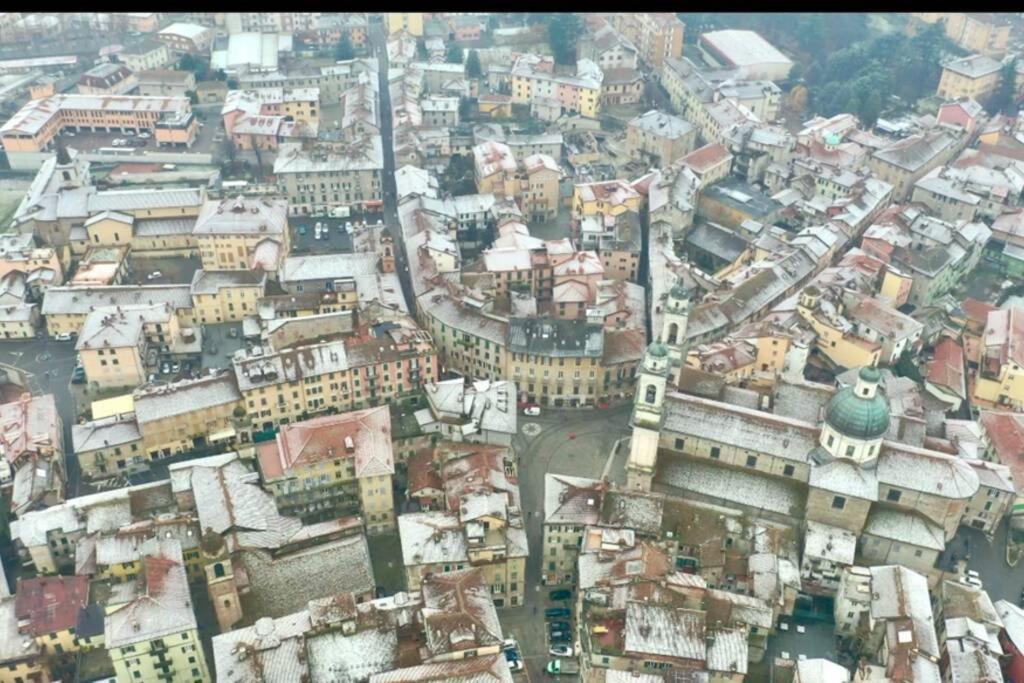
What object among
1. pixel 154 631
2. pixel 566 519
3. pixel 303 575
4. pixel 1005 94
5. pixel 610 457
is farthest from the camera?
pixel 1005 94

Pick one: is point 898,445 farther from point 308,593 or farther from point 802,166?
point 802,166

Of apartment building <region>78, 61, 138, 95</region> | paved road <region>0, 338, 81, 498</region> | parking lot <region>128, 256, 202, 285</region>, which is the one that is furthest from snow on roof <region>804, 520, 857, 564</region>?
apartment building <region>78, 61, 138, 95</region>

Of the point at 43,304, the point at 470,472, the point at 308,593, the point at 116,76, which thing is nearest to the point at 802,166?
the point at 470,472

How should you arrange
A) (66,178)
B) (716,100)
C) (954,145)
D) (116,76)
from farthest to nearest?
(116,76), (716,100), (954,145), (66,178)

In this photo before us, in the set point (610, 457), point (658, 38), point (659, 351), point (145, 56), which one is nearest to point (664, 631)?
point (659, 351)

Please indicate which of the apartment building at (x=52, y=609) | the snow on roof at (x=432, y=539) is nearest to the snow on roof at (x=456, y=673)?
the snow on roof at (x=432, y=539)

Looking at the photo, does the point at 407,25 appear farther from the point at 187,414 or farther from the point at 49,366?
the point at 187,414
